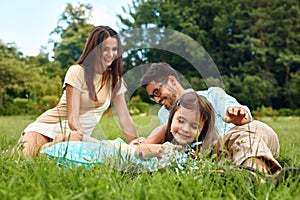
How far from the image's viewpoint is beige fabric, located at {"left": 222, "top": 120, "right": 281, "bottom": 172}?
4.75 feet

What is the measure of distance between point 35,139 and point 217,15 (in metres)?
14.5

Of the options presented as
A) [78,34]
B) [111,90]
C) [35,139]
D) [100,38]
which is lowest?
[35,139]

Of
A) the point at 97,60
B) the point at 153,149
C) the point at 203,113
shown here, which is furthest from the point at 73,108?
the point at 203,113

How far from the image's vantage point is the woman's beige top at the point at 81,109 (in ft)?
7.67

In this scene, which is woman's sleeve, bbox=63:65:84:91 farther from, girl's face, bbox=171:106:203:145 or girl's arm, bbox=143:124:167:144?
girl's face, bbox=171:106:203:145

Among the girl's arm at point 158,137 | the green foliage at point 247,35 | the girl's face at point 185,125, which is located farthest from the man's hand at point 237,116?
the green foliage at point 247,35

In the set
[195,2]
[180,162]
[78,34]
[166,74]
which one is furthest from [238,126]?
[78,34]

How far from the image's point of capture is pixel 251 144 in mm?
1477

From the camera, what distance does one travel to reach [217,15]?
623 inches

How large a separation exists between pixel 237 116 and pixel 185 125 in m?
0.24

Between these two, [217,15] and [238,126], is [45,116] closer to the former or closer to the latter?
[238,126]

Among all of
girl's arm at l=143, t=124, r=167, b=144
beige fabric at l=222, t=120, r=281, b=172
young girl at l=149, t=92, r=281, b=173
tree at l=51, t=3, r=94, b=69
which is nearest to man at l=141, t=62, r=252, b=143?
girl's arm at l=143, t=124, r=167, b=144

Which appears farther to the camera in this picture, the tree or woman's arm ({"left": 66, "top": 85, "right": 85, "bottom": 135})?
the tree

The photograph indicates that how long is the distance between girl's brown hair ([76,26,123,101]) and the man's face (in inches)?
14.7
